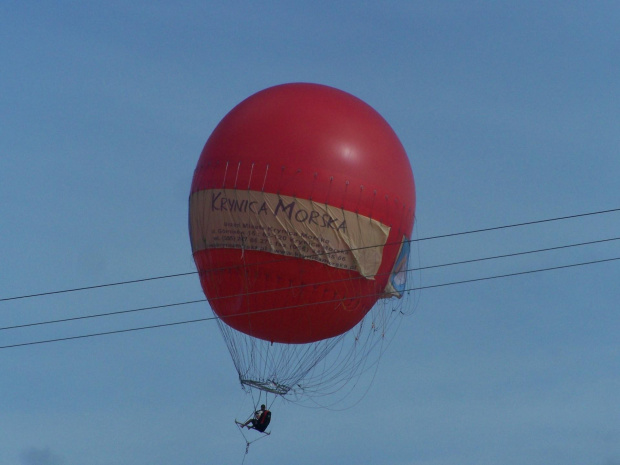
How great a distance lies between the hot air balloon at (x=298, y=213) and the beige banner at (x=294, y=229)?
0.02m

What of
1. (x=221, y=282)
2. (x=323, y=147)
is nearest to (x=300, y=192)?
(x=323, y=147)

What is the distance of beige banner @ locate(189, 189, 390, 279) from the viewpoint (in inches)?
1144

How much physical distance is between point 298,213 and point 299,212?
31 millimetres

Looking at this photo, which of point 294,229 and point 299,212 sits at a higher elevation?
point 299,212

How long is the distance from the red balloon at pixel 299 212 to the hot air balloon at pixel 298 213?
23 millimetres

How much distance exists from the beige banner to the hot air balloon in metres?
0.02

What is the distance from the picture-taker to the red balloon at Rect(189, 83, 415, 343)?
2908 cm

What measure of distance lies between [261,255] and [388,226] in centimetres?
299

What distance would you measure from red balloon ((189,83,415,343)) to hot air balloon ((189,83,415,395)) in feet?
0.08

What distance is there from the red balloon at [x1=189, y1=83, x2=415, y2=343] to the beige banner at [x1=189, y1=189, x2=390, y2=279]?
2 cm

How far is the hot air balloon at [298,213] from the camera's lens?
1145 inches

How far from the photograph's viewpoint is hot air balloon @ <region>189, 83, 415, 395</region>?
29.1m

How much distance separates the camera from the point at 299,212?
29000 millimetres

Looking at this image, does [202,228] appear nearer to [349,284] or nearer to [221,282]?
[221,282]
